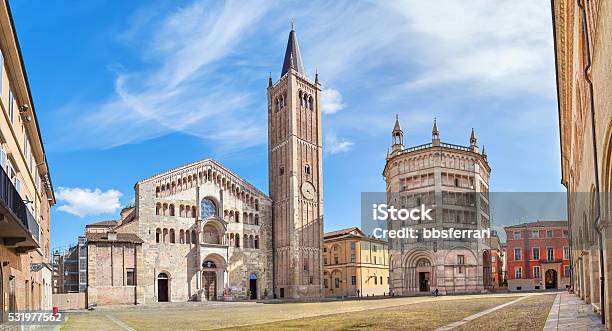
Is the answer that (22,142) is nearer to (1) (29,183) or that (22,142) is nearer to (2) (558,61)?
(1) (29,183)

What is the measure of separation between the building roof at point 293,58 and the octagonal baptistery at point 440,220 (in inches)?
703

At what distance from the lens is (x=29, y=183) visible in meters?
25.8

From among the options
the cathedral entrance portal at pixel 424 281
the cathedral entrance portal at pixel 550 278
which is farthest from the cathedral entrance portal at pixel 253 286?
the cathedral entrance portal at pixel 550 278

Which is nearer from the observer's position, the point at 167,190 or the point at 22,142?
the point at 22,142

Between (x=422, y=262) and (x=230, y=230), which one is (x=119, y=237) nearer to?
(x=230, y=230)

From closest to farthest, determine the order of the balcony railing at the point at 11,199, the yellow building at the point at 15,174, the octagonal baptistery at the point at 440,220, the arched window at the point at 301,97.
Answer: the balcony railing at the point at 11,199 < the yellow building at the point at 15,174 < the octagonal baptistery at the point at 440,220 < the arched window at the point at 301,97

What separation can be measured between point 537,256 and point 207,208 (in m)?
45.9

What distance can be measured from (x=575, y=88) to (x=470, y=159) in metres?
47.8

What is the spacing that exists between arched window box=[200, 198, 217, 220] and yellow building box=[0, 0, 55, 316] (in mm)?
36339

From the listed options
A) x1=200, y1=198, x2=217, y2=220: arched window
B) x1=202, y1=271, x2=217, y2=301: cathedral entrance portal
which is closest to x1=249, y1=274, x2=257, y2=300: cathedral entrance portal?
x1=202, y1=271, x2=217, y2=301: cathedral entrance portal

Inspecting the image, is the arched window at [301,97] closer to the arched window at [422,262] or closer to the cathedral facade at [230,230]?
the cathedral facade at [230,230]

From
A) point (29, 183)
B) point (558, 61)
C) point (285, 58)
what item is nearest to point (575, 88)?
point (558, 61)

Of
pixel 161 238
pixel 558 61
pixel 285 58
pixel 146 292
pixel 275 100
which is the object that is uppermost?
pixel 285 58

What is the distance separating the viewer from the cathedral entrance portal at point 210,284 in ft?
206
